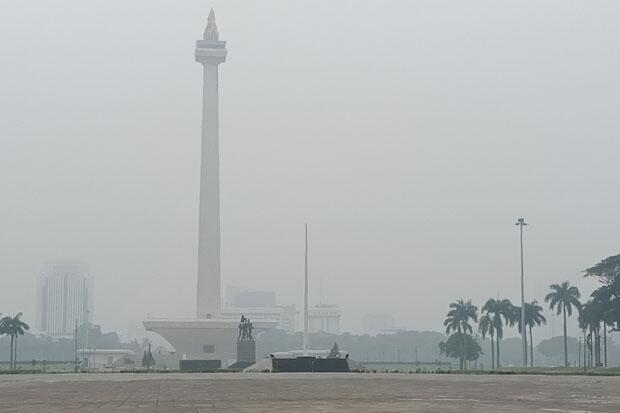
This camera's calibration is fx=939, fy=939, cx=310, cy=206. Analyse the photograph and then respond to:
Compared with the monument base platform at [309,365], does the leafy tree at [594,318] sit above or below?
above

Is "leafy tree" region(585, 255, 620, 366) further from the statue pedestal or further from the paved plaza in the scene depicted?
the paved plaza

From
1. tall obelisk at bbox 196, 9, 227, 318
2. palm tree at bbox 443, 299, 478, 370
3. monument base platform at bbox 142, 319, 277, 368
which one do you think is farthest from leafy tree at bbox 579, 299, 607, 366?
tall obelisk at bbox 196, 9, 227, 318

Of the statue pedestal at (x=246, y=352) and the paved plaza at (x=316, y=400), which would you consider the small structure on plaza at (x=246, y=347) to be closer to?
the statue pedestal at (x=246, y=352)

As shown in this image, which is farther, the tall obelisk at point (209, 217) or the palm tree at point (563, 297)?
the tall obelisk at point (209, 217)

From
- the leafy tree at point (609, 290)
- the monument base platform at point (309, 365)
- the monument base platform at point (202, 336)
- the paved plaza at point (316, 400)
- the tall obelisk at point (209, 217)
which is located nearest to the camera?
the paved plaza at point (316, 400)

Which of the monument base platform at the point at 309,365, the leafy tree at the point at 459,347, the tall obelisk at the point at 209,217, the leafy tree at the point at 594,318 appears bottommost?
the leafy tree at the point at 459,347

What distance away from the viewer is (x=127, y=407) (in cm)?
2666

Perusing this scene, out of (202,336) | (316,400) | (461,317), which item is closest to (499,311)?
(461,317)

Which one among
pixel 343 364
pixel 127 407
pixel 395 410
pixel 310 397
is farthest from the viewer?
pixel 343 364

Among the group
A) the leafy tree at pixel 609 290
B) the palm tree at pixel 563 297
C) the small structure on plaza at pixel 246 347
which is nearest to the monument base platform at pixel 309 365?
the small structure on plaza at pixel 246 347

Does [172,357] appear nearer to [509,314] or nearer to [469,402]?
[509,314]

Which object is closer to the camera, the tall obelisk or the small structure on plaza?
the small structure on plaza

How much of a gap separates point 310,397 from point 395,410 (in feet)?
22.7

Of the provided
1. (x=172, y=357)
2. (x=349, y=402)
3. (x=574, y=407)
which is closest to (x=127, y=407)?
(x=349, y=402)
